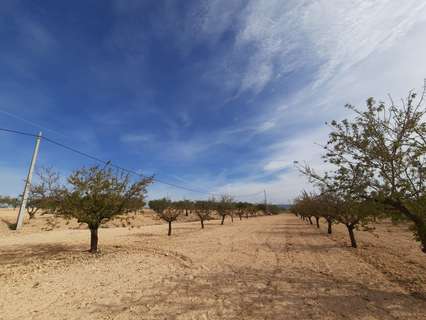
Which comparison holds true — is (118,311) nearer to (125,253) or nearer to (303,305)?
(303,305)

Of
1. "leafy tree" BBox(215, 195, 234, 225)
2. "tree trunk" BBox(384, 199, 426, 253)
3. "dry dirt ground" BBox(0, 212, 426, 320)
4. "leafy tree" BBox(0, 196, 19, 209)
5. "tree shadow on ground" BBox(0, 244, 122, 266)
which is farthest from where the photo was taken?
"leafy tree" BBox(0, 196, 19, 209)

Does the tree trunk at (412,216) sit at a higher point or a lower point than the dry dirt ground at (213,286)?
higher

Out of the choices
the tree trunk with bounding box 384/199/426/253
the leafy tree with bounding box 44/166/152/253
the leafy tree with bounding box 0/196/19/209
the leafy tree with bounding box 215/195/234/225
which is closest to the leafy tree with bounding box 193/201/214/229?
the leafy tree with bounding box 215/195/234/225

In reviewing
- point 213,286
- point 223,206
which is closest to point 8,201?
point 223,206

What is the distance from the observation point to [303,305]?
251 inches

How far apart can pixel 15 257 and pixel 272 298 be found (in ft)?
43.8

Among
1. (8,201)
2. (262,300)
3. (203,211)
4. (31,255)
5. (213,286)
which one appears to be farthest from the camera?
(8,201)

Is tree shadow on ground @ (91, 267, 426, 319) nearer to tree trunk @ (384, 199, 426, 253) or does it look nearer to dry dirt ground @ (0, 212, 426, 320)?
dry dirt ground @ (0, 212, 426, 320)

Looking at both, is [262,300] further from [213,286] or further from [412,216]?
[412,216]

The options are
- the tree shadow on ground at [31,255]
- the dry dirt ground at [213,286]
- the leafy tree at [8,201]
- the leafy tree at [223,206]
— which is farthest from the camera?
the leafy tree at [8,201]

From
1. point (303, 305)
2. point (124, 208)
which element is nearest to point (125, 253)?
point (124, 208)

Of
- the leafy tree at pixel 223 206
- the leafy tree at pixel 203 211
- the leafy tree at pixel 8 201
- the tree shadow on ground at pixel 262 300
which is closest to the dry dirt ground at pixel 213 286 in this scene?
the tree shadow on ground at pixel 262 300

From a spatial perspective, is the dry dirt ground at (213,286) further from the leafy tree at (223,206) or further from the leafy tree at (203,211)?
the leafy tree at (223,206)

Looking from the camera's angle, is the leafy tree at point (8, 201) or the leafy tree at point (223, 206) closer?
the leafy tree at point (223, 206)
